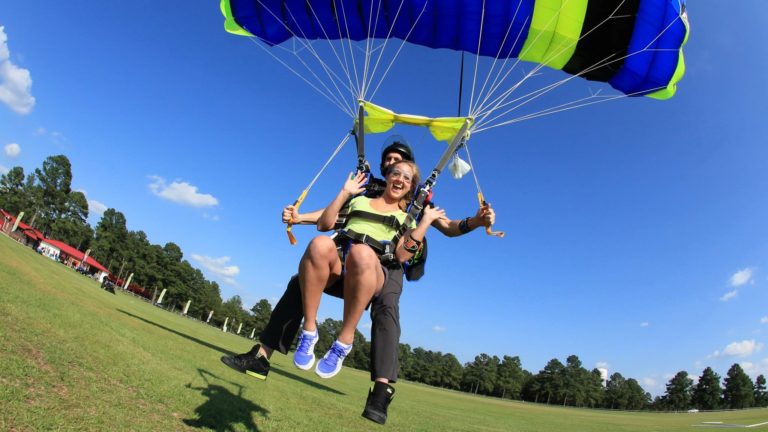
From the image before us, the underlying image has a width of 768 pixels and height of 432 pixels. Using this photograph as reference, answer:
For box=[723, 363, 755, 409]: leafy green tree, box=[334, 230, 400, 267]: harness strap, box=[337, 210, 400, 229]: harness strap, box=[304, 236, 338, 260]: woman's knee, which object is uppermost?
box=[723, 363, 755, 409]: leafy green tree

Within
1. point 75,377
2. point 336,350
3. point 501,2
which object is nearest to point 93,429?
point 75,377

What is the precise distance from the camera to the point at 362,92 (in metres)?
5.04

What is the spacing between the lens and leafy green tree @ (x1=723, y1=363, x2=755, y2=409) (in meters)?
70.5

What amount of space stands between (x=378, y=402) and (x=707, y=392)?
9347cm

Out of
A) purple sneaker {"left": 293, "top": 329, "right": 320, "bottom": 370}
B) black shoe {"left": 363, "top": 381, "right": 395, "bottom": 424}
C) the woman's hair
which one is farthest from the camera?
the woman's hair

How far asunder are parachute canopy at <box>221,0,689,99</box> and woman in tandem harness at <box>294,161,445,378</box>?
307 centimetres

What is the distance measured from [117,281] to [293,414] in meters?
77.4

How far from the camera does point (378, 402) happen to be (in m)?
3.58

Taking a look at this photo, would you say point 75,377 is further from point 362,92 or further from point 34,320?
Answer: point 362,92

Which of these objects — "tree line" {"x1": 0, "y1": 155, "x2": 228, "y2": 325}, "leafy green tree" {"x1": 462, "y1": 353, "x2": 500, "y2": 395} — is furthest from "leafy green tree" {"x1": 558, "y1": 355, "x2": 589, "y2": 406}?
"tree line" {"x1": 0, "y1": 155, "x2": 228, "y2": 325}

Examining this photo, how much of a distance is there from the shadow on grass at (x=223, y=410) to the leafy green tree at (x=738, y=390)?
9101cm

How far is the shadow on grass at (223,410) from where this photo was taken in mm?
6499

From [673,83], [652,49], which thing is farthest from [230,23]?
[673,83]

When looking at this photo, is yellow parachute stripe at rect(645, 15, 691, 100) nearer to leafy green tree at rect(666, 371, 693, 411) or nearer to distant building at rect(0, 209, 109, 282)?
distant building at rect(0, 209, 109, 282)
